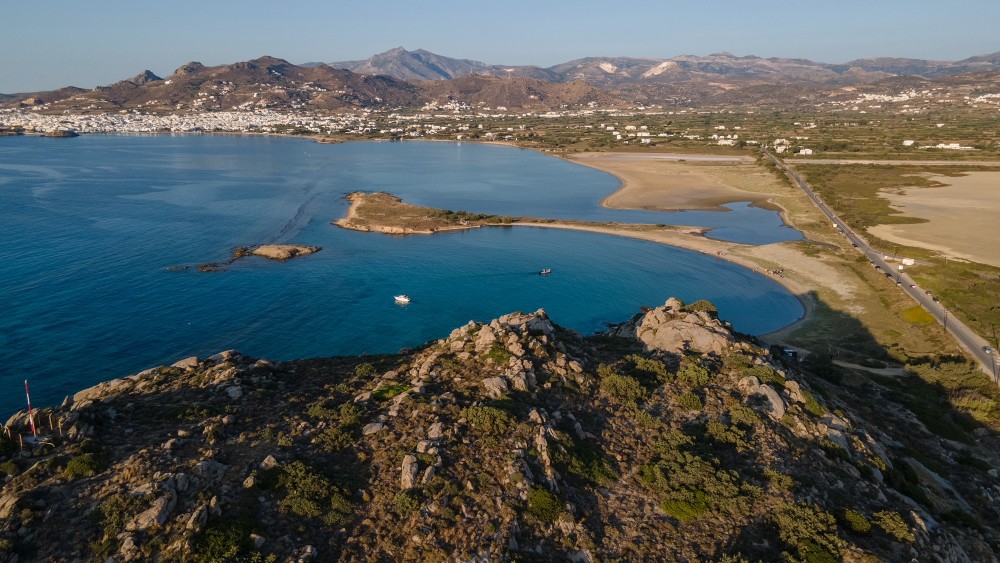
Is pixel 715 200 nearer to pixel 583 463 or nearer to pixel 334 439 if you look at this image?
pixel 583 463

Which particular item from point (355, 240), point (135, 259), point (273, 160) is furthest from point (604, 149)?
point (135, 259)

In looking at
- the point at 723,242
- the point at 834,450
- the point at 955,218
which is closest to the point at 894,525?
the point at 834,450

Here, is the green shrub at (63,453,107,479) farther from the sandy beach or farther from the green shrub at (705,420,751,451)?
the sandy beach

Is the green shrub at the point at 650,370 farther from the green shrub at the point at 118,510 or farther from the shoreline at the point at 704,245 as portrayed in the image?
the shoreline at the point at 704,245

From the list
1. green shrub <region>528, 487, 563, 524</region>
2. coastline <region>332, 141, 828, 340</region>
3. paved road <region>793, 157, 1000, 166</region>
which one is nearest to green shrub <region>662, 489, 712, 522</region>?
green shrub <region>528, 487, 563, 524</region>

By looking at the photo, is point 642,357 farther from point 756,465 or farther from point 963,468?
point 963,468

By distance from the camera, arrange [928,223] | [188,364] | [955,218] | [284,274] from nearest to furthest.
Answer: [188,364] < [284,274] < [928,223] < [955,218]

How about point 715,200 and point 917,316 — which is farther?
point 715,200
